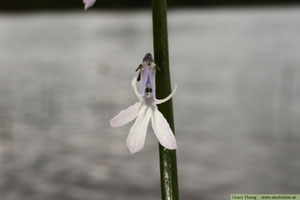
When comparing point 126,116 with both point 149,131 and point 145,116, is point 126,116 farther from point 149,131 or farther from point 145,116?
point 149,131

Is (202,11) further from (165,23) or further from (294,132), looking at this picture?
(165,23)

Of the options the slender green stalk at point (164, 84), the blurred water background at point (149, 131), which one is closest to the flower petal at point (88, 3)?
the slender green stalk at point (164, 84)

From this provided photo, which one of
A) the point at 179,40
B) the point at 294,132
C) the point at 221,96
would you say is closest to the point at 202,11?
the point at 179,40

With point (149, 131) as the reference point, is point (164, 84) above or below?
above

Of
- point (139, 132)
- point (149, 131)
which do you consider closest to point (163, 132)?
point (139, 132)

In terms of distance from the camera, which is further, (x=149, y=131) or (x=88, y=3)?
(x=149, y=131)

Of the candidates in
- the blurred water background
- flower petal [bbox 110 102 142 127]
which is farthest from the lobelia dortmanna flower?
the blurred water background

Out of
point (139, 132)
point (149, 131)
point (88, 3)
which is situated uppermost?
point (88, 3)
